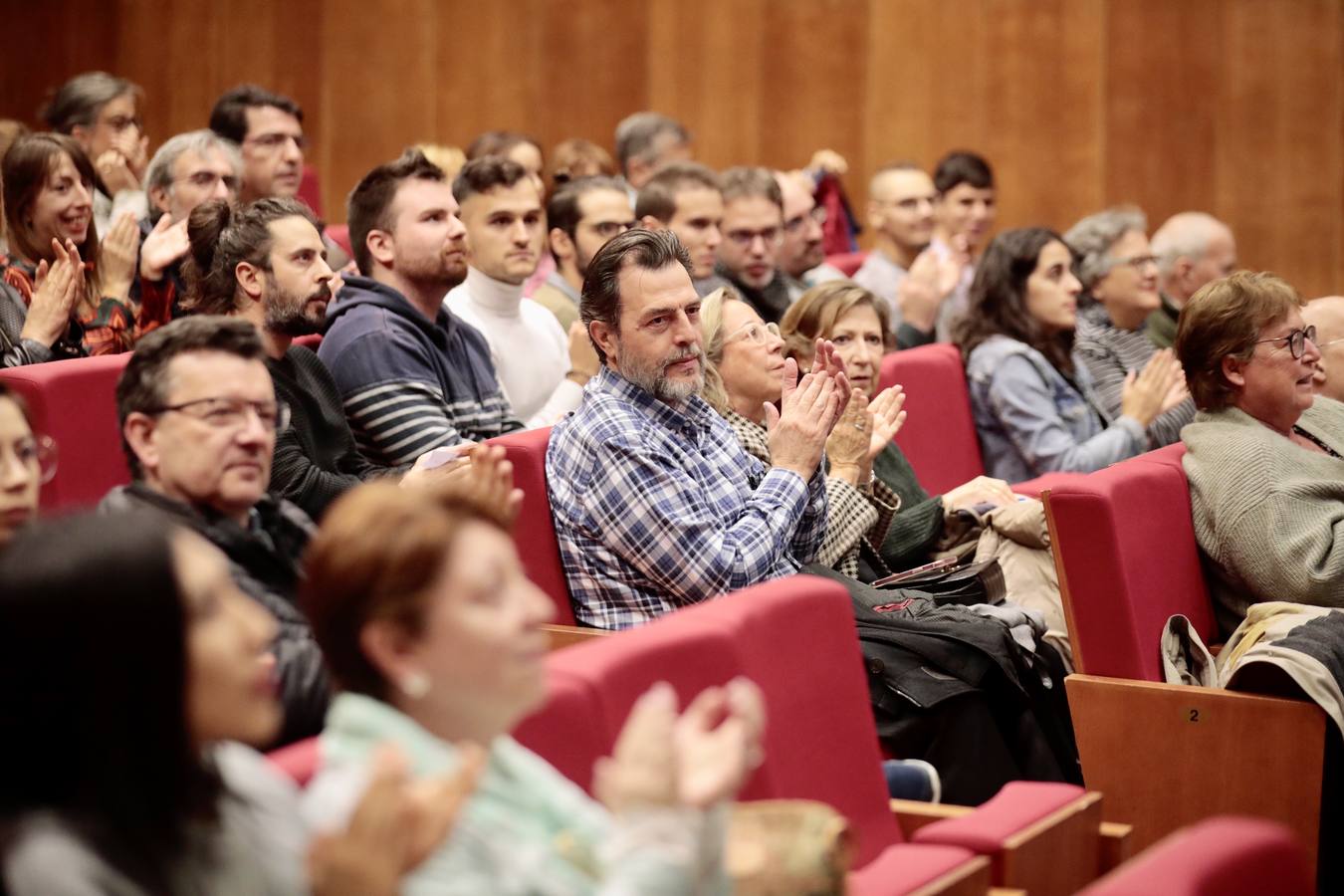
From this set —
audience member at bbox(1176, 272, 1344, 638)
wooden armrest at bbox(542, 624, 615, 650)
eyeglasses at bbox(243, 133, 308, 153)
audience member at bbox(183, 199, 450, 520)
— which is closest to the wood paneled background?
eyeglasses at bbox(243, 133, 308, 153)

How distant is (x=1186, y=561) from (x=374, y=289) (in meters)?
1.54

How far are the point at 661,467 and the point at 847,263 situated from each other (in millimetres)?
3280

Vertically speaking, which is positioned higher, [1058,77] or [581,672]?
[1058,77]

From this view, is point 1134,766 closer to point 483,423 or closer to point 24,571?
point 483,423

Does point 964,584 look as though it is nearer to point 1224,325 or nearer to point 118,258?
point 1224,325

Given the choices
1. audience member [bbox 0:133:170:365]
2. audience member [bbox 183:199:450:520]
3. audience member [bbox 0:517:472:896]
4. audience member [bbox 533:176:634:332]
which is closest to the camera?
audience member [bbox 0:517:472:896]

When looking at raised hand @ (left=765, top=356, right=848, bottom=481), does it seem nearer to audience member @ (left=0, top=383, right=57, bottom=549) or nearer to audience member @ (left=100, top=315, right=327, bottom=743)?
audience member @ (left=100, top=315, right=327, bottom=743)

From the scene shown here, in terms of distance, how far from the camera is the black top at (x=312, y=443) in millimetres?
2551

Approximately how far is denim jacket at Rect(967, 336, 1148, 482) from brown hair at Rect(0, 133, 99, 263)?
6.70 ft

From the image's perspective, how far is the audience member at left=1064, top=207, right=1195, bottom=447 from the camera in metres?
4.48

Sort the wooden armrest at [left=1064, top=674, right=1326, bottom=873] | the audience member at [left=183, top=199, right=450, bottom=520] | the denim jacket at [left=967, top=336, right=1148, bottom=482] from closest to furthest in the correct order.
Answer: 1. the wooden armrest at [left=1064, top=674, right=1326, bottom=873]
2. the audience member at [left=183, top=199, right=450, bottom=520]
3. the denim jacket at [left=967, top=336, right=1148, bottom=482]

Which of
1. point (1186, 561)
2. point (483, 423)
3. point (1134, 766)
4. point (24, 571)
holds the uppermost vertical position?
point (24, 571)

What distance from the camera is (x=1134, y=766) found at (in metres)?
2.46

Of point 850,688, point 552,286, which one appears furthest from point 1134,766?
point 552,286
